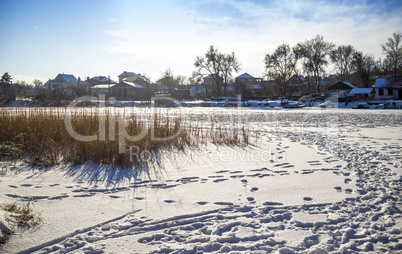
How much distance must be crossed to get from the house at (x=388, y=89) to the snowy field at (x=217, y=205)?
147 feet

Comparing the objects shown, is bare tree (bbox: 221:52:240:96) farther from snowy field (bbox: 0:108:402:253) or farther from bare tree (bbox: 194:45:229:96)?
snowy field (bbox: 0:108:402:253)

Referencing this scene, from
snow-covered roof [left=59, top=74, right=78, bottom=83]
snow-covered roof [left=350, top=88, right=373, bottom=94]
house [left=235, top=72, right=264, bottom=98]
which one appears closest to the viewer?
snow-covered roof [left=350, top=88, right=373, bottom=94]

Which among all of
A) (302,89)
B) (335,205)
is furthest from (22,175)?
(302,89)

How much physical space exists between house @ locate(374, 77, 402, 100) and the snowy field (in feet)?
147

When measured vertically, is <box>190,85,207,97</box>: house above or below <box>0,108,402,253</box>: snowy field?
above

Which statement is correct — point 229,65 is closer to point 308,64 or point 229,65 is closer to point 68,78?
point 308,64

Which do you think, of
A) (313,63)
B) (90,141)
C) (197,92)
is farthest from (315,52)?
(90,141)

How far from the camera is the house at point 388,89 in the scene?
4031 cm

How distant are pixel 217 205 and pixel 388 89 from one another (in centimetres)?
5153

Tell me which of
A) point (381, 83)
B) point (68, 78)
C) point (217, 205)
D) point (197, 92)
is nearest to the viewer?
point (217, 205)

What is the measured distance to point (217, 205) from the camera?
332 centimetres

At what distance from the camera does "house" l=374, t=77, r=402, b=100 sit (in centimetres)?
4031

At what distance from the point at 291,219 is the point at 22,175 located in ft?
14.8

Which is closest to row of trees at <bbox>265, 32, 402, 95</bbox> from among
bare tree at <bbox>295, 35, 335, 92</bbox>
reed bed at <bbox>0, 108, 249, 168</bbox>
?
bare tree at <bbox>295, 35, 335, 92</bbox>
